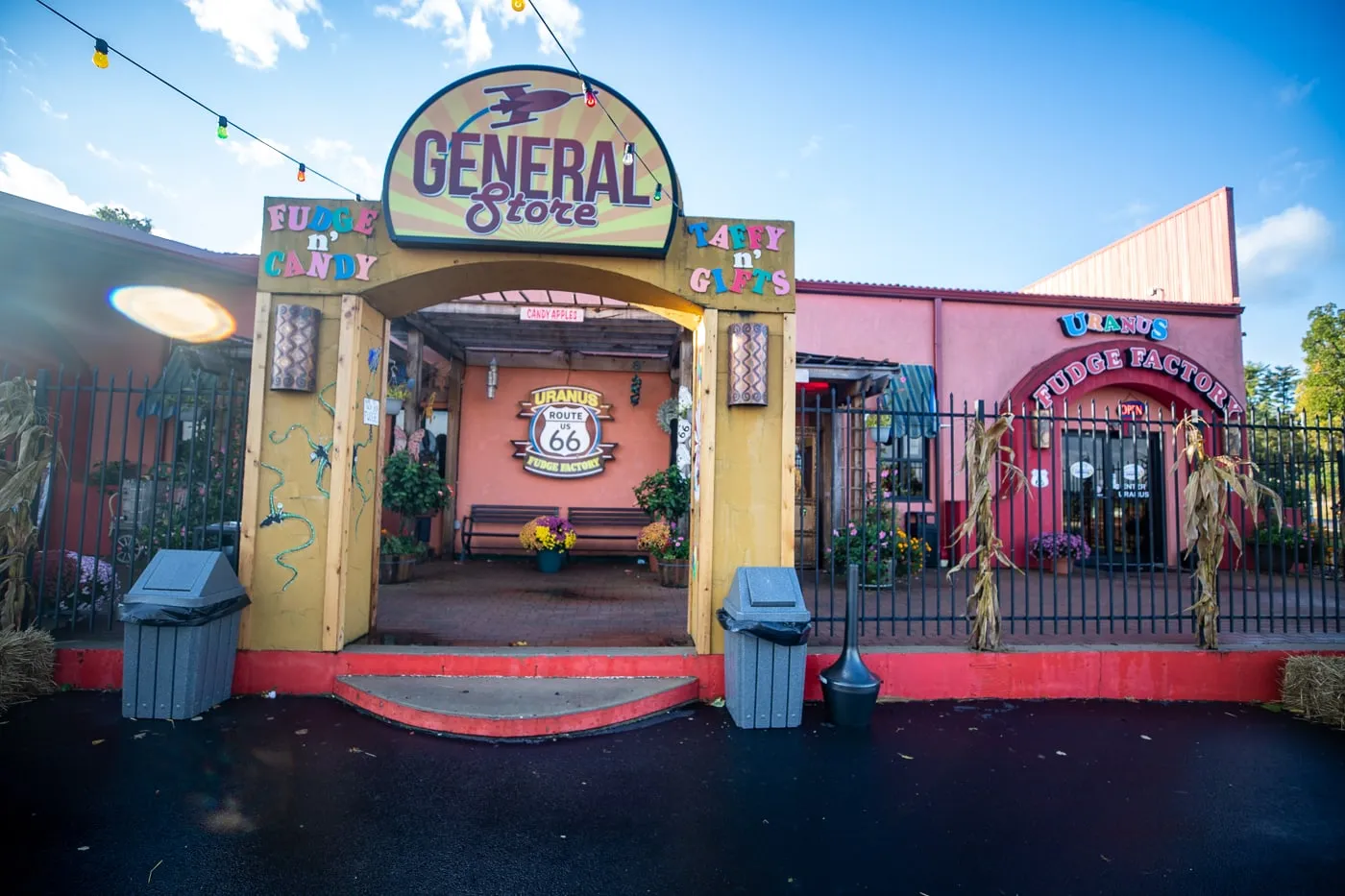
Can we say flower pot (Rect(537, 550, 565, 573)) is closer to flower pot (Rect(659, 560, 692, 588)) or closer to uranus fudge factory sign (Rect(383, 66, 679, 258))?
flower pot (Rect(659, 560, 692, 588))

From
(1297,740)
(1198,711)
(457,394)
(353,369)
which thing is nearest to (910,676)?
(1198,711)

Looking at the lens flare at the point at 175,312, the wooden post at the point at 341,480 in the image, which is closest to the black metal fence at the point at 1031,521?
the wooden post at the point at 341,480

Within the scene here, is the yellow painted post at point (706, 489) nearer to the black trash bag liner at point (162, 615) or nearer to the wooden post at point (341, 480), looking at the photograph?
the wooden post at point (341, 480)

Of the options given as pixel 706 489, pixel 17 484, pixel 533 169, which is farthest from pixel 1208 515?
pixel 17 484

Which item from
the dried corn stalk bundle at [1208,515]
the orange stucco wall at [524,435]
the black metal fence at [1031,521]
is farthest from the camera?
the orange stucco wall at [524,435]

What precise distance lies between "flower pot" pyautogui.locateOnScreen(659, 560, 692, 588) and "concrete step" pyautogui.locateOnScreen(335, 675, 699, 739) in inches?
146

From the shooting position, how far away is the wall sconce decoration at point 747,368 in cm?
534

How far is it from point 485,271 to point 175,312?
5.34 m

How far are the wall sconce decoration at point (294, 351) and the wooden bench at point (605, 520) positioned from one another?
6908 mm

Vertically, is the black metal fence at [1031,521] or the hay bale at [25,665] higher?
the black metal fence at [1031,521]

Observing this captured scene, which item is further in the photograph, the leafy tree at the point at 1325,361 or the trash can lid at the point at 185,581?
the leafy tree at the point at 1325,361

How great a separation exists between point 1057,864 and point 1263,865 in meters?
0.94

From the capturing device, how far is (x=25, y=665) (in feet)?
15.7

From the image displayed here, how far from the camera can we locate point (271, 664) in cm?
511
